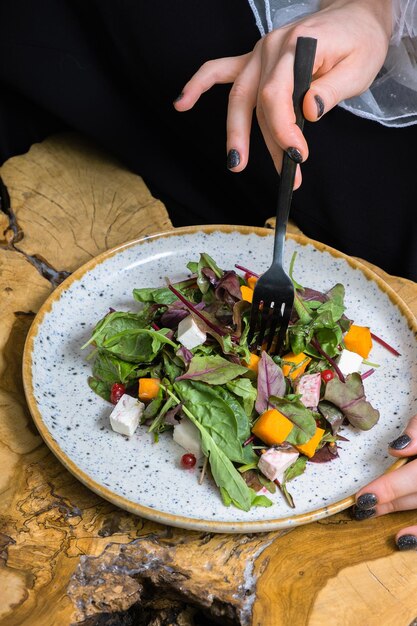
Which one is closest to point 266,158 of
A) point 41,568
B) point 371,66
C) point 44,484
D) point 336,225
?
point 336,225

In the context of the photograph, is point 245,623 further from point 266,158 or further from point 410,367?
point 266,158

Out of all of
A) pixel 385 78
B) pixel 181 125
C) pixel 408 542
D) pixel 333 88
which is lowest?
pixel 408 542

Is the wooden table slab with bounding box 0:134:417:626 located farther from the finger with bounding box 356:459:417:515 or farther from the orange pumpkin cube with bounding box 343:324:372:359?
the orange pumpkin cube with bounding box 343:324:372:359

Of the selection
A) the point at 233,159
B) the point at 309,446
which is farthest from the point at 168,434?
the point at 233,159

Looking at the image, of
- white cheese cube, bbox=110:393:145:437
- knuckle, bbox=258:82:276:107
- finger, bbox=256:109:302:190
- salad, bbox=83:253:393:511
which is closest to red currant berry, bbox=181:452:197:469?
salad, bbox=83:253:393:511

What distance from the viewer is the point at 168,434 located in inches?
63.3

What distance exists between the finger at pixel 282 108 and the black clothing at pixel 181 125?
46 cm

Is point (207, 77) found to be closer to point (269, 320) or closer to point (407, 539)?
point (269, 320)

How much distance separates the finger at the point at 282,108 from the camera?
1622mm

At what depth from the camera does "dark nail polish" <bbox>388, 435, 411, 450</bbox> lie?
1.52 m

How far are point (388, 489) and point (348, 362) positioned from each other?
316mm

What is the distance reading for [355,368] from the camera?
5.58 ft

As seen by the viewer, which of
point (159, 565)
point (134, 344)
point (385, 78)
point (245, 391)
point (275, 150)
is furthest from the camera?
point (385, 78)

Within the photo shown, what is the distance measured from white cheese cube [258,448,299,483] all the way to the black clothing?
925 mm
